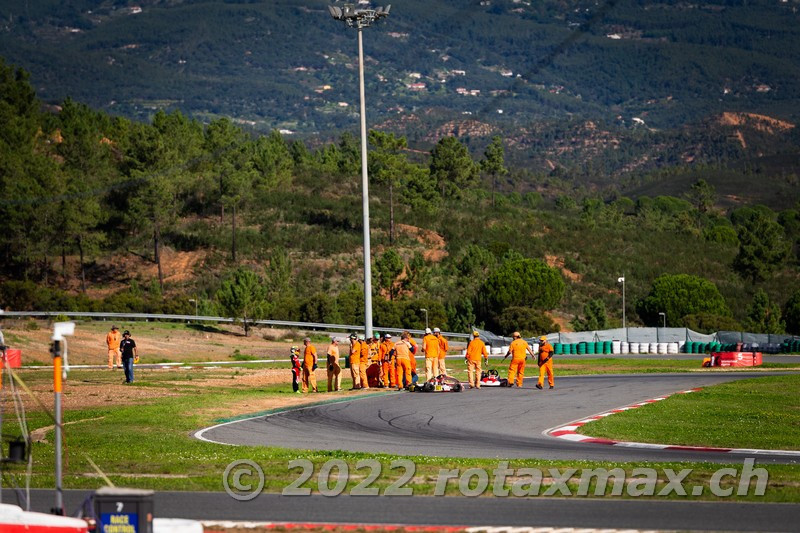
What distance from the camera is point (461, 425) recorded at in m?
22.5

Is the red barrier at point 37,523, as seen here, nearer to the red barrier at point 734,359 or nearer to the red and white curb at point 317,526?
the red and white curb at point 317,526

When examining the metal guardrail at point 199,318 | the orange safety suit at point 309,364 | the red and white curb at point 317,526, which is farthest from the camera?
the metal guardrail at point 199,318

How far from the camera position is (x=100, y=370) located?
43.6 metres

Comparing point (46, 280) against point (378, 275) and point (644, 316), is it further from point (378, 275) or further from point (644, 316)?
point (644, 316)

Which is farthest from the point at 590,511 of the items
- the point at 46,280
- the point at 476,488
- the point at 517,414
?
the point at 46,280

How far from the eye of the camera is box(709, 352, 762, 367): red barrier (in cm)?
4997

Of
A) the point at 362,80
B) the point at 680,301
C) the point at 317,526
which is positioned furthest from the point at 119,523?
the point at 680,301

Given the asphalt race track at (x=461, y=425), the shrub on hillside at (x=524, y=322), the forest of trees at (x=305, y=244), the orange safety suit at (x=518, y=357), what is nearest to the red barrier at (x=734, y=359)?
the asphalt race track at (x=461, y=425)

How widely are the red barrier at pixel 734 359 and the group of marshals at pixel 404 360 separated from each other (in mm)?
18661

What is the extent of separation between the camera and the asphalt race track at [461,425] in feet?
59.2

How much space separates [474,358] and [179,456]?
1530 cm

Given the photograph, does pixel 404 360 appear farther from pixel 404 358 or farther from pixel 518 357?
pixel 518 357

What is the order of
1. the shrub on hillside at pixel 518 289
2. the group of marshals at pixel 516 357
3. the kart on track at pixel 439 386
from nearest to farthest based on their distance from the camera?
the kart on track at pixel 439 386
the group of marshals at pixel 516 357
the shrub on hillside at pixel 518 289

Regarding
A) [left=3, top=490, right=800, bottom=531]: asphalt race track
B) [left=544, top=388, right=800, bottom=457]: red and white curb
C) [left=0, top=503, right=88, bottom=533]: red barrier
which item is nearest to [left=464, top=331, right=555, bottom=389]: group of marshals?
[left=544, top=388, right=800, bottom=457]: red and white curb
